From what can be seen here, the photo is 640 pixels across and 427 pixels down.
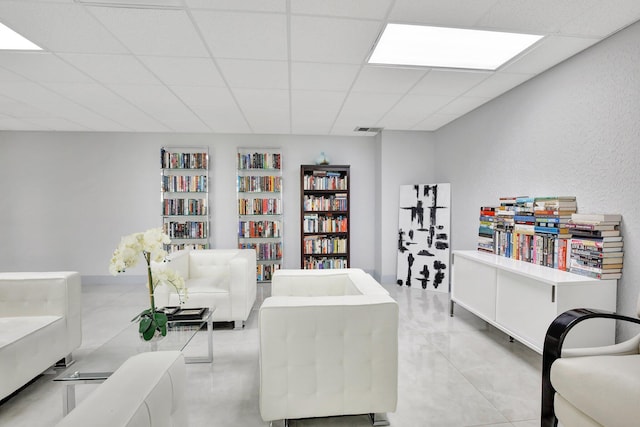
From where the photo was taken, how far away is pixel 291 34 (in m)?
2.28

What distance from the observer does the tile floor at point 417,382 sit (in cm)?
195

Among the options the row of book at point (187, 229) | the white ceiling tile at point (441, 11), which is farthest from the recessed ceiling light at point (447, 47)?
the row of book at point (187, 229)

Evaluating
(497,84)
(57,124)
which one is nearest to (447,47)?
(497,84)

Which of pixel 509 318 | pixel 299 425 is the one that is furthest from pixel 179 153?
pixel 509 318

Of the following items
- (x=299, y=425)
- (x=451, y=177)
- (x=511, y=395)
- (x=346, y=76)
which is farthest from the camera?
(x=451, y=177)

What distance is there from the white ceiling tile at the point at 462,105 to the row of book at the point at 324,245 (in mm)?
2515

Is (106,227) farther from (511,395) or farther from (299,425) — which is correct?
(511,395)

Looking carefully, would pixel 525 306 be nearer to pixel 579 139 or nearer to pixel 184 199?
pixel 579 139

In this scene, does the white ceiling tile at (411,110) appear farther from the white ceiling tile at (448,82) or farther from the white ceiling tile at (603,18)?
the white ceiling tile at (603,18)

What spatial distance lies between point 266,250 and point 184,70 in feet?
10.4

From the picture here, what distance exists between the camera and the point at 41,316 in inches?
96.8

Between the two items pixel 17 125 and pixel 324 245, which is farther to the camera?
pixel 324 245

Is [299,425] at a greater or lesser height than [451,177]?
lesser

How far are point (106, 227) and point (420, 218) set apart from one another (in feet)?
17.0
